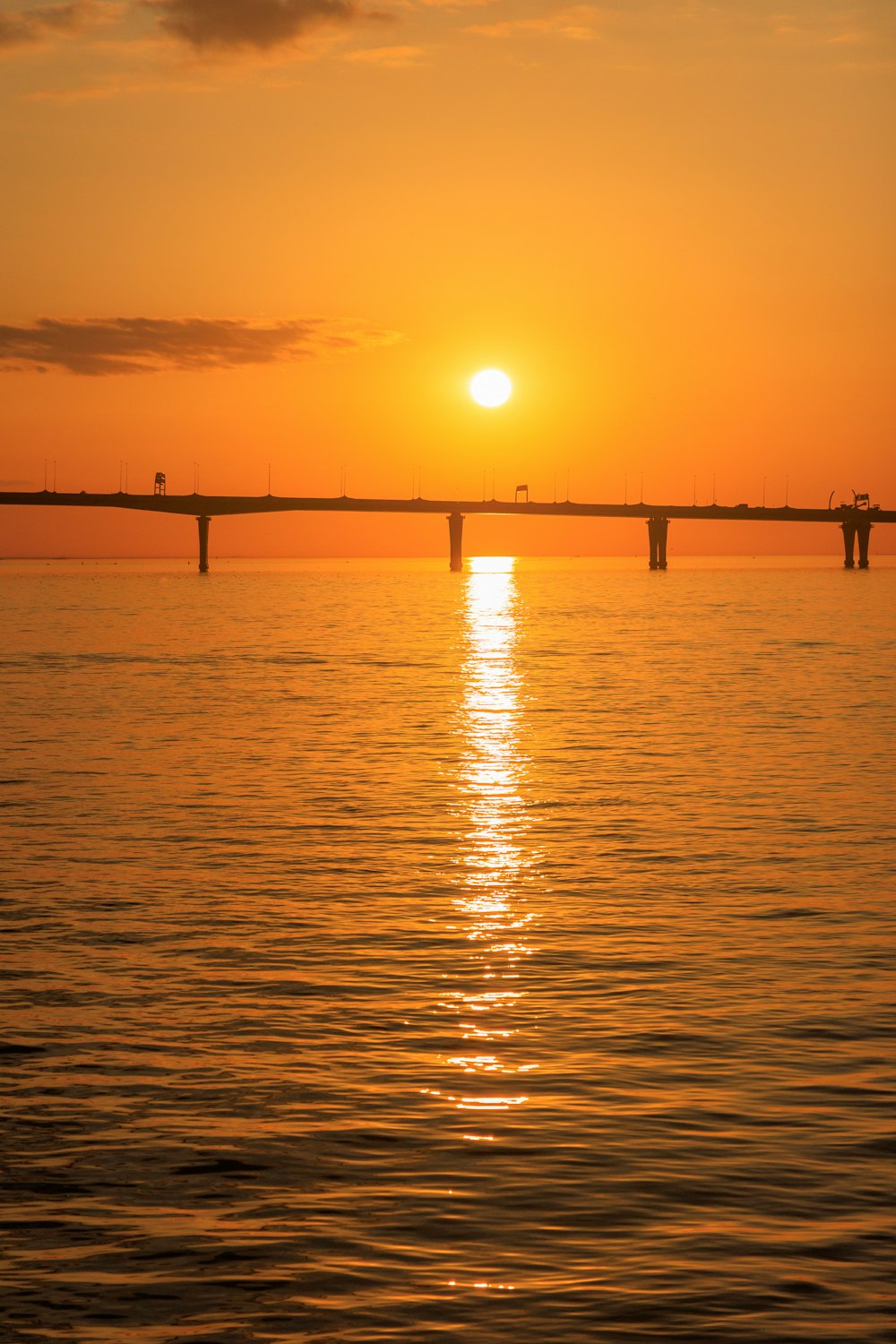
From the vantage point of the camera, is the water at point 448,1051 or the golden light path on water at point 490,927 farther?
the golden light path on water at point 490,927

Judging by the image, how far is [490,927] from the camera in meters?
19.4

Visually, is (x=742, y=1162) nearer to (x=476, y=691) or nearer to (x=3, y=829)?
(x=3, y=829)

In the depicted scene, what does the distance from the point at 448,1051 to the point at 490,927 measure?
5.21 metres

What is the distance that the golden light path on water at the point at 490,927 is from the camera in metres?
13.3

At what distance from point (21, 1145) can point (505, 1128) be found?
3494 millimetres

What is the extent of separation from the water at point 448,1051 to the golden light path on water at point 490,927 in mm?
64

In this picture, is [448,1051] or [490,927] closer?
[448,1051]

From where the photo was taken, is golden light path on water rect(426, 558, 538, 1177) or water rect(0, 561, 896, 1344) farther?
golden light path on water rect(426, 558, 538, 1177)

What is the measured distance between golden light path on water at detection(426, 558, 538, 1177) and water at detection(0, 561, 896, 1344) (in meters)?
0.06

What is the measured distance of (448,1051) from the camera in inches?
559

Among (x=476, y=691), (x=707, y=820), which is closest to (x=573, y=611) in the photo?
(x=476, y=691)

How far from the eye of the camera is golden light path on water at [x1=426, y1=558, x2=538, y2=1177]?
13.3 m

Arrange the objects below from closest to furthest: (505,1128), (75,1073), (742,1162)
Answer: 1. (742,1162)
2. (505,1128)
3. (75,1073)

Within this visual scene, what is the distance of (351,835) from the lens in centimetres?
Result: 2672
